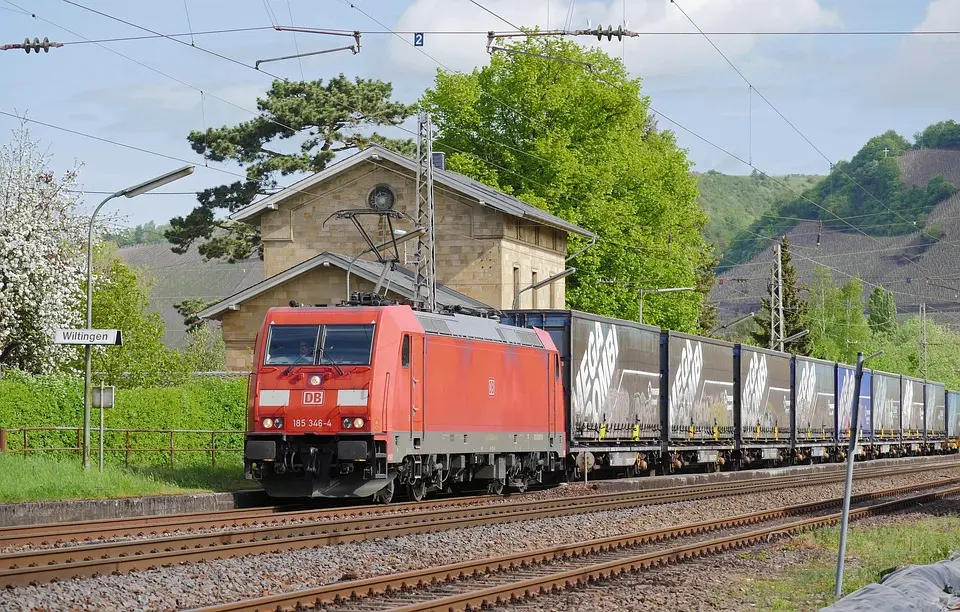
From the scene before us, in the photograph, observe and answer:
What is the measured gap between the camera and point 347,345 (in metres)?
21.2

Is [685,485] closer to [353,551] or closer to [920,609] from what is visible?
[353,551]

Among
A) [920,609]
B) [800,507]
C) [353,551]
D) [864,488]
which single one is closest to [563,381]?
[800,507]

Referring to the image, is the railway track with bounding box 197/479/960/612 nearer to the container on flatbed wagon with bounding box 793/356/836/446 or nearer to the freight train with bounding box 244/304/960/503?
the freight train with bounding box 244/304/960/503

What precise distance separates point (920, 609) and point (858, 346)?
4738 inches

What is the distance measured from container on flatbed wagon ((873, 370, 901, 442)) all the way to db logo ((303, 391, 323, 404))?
119 ft

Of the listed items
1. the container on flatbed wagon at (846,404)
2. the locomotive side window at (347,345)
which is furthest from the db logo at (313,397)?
the container on flatbed wagon at (846,404)

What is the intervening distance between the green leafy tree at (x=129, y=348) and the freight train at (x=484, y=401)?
2174 cm

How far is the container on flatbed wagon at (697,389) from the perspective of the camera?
1294 inches

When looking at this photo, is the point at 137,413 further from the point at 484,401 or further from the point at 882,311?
the point at 882,311

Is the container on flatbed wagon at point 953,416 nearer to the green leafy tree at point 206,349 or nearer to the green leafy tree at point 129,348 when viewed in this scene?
the green leafy tree at point 206,349

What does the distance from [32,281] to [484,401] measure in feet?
65.1

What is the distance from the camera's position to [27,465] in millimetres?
22344

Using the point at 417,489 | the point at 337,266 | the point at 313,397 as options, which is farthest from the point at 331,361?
Result: the point at 337,266

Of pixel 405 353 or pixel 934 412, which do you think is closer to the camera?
pixel 405 353
